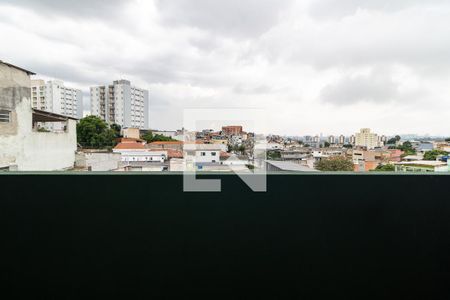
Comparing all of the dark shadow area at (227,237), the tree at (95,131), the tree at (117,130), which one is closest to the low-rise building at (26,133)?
the tree at (95,131)

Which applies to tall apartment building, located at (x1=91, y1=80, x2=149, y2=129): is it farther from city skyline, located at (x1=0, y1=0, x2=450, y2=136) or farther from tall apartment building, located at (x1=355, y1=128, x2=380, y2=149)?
tall apartment building, located at (x1=355, y1=128, x2=380, y2=149)

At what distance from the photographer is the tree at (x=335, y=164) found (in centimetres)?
129

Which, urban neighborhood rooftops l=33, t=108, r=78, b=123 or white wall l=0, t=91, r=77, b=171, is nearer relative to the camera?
white wall l=0, t=91, r=77, b=171

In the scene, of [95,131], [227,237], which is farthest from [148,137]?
[227,237]

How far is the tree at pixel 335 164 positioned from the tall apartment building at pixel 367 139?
0.83 m

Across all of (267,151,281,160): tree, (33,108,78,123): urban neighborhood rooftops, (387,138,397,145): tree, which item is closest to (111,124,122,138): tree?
(33,108,78,123): urban neighborhood rooftops

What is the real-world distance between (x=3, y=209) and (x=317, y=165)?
59.8 inches

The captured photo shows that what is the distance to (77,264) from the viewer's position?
1.09 metres

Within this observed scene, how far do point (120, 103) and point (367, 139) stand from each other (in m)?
3.24

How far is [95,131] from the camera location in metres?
3.08

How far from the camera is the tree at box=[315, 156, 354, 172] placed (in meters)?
1.29

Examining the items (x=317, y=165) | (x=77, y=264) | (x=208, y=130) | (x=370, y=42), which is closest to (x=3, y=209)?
(x=77, y=264)

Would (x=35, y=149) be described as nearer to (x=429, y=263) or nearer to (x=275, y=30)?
(x=275, y=30)

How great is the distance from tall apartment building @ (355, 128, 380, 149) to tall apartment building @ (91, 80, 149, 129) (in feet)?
7.60
